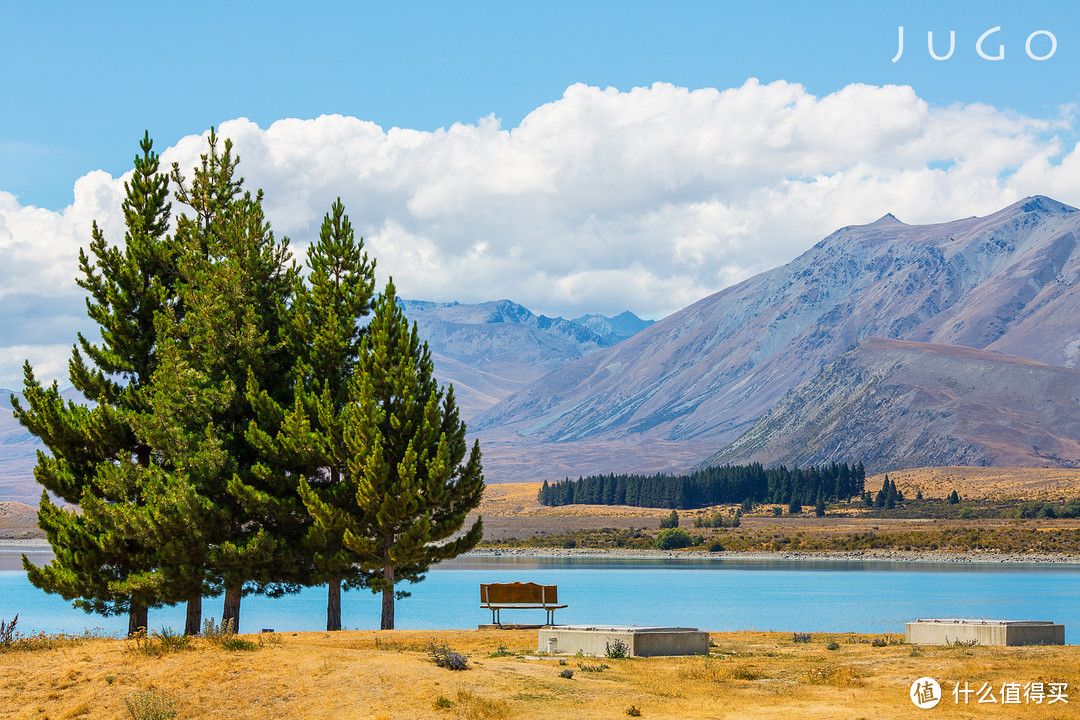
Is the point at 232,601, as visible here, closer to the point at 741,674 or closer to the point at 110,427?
the point at 110,427

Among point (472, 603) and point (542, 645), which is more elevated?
point (542, 645)

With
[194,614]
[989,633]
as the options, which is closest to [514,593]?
[194,614]

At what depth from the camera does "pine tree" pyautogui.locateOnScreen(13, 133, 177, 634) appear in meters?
30.5

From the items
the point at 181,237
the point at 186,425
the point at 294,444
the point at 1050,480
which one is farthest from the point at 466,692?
the point at 1050,480

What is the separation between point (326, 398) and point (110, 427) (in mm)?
6189

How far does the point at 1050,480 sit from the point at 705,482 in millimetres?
59055

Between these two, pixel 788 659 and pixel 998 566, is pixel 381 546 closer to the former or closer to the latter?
pixel 788 659

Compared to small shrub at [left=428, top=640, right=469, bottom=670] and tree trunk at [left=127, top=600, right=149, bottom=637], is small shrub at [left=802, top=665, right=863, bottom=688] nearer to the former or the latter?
small shrub at [left=428, top=640, right=469, bottom=670]

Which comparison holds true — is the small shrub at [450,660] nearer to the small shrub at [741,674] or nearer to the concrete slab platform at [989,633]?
the small shrub at [741,674]

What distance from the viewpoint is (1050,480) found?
19650cm

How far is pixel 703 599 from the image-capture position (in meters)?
64.8

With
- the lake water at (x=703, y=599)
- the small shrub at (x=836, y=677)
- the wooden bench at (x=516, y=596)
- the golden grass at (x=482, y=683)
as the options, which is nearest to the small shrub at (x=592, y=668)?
the golden grass at (x=482, y=683)

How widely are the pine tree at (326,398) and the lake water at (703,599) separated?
14.1 metres

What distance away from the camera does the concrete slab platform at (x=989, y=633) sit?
77.1ft
